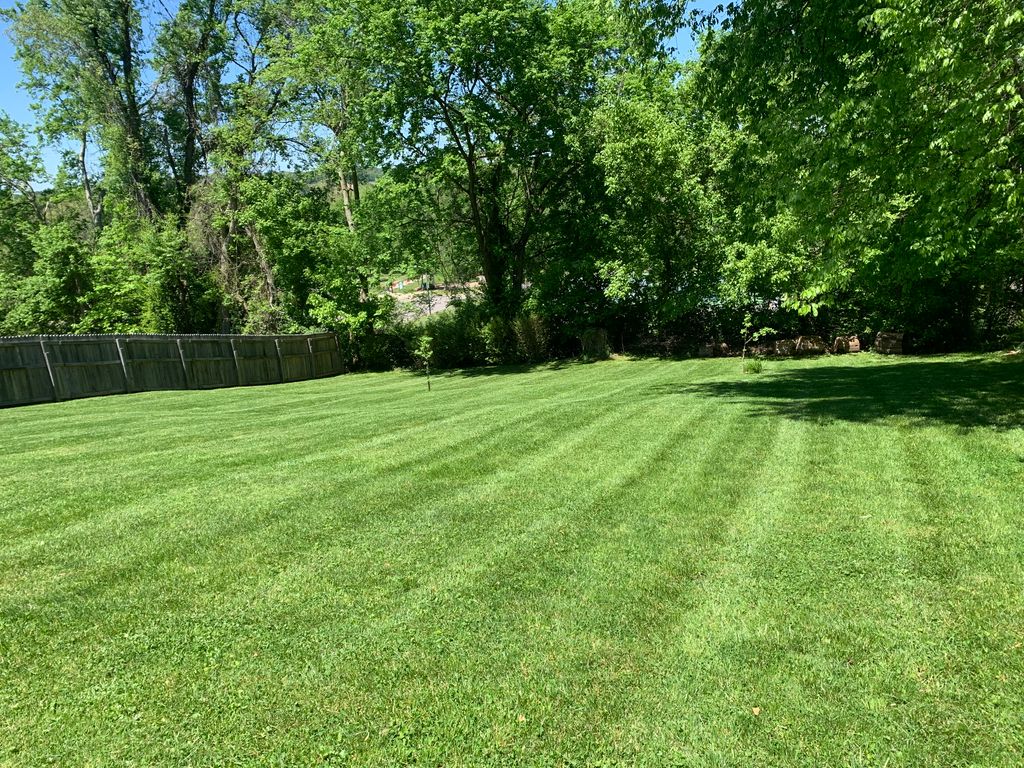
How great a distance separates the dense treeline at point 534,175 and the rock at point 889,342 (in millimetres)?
394

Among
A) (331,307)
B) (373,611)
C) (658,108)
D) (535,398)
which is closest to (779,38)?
(535,398)

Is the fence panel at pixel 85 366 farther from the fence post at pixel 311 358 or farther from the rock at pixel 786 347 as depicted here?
the rock at pixel 786 347

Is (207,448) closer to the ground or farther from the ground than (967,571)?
farther from the ground

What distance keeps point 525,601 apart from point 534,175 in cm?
2087

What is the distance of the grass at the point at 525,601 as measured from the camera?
2.54 metres

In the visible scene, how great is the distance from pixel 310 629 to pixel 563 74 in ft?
70.6

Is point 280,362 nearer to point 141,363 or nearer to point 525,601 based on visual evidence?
point 141,363

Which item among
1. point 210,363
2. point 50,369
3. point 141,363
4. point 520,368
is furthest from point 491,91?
point 50,369

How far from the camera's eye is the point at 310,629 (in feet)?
10.8

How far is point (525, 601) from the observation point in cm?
361

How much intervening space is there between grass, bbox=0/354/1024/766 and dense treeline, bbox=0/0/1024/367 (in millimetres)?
3436

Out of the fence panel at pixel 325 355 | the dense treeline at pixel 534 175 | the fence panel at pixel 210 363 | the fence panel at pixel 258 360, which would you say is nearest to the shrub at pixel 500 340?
the dense treeline at pixel 534 175

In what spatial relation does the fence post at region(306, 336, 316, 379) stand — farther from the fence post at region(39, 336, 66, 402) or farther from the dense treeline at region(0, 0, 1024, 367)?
the fence post at region(39, 336, 66, 402)

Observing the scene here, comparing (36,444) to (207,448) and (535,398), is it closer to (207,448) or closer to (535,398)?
(207,448)
